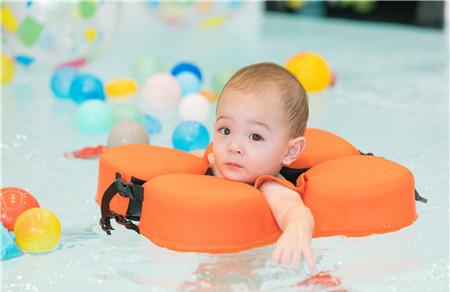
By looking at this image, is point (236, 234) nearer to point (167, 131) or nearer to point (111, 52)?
point (167, 131)

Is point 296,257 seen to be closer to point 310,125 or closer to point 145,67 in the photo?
point 310,125

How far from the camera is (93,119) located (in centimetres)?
311

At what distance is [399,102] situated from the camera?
11.8ft

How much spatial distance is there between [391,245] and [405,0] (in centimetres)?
394

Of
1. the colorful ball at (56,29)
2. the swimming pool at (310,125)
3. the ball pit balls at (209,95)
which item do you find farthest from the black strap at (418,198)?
the colorful ball at (56,29)

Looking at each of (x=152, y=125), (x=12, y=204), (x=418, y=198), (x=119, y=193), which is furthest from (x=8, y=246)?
(x=152, y=125)

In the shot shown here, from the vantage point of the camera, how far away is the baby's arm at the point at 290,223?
5.78 feet

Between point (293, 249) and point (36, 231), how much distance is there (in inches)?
24.9

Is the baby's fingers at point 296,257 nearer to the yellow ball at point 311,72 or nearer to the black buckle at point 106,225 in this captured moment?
the black buckle at point 106,225

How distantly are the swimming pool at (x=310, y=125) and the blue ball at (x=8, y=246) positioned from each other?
22 millimetres

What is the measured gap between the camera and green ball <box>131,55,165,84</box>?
154 inches

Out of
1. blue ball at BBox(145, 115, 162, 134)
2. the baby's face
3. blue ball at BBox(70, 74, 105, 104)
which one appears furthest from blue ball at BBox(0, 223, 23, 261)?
blue ball at BBox(70, 74, 105, 104)

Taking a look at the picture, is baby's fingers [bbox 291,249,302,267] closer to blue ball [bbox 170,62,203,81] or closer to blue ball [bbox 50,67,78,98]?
blue ball [bbox 50,67,78,98]

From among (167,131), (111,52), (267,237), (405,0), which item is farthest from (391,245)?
(405,0)
